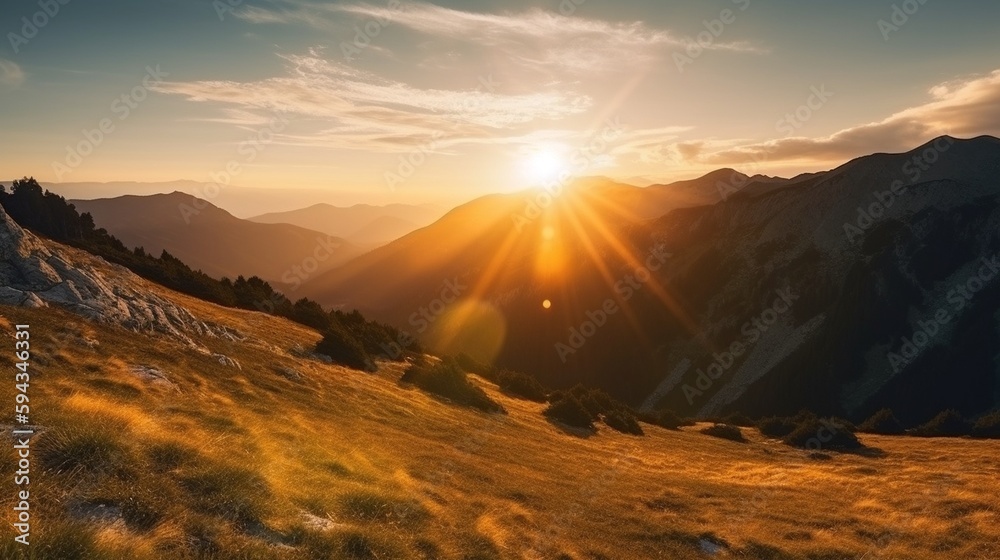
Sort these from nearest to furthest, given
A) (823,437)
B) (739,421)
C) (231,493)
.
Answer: (231,493) → (823,437) → (739,421)

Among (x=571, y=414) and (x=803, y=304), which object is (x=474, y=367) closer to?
(x=571, y=414)

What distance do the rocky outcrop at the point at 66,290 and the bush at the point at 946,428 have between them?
51269 mm

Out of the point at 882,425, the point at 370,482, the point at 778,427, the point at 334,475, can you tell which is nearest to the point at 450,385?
the point at 370,482

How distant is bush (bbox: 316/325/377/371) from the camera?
1091 inches

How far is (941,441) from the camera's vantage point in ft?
109

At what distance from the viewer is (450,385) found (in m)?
29.1

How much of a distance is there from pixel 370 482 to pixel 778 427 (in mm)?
39014

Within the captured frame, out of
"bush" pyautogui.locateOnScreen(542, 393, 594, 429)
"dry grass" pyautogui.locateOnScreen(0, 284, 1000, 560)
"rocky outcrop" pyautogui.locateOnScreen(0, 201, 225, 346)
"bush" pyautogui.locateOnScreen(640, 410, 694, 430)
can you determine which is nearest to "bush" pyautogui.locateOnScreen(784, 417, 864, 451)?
"dry grass" pyautogui.locateOnScreen(0, 284, 1000, 560)

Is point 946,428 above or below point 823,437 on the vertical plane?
above

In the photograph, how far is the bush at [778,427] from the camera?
38844mm

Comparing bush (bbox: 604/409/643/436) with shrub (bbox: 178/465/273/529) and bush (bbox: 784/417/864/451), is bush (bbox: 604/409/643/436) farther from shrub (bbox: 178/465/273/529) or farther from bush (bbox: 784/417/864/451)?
shrub (bbox: 178/465/273/529)

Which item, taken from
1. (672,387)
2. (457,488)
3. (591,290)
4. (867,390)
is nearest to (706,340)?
(672,387)

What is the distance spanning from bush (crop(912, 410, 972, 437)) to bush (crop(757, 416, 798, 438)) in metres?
9.89

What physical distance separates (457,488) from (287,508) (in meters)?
5.45
